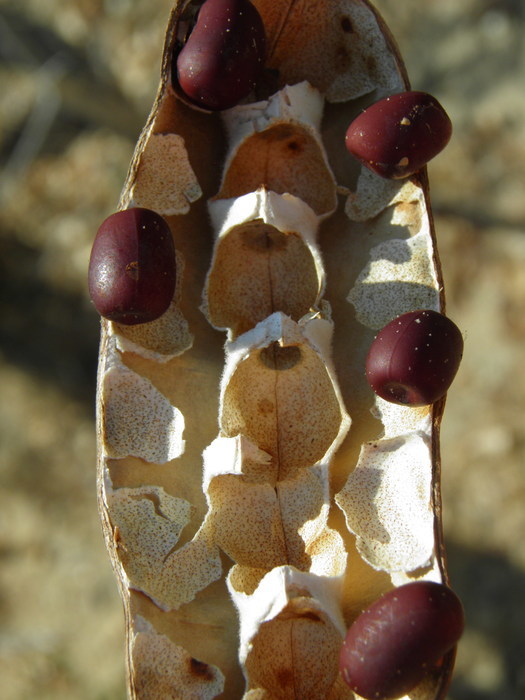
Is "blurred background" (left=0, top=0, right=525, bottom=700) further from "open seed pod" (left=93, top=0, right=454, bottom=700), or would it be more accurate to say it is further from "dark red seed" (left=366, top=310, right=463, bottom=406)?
"dark red seed" (left=366, top=310, right=463, bottom=406)

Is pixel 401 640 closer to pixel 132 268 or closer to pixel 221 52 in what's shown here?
pixel 132 268

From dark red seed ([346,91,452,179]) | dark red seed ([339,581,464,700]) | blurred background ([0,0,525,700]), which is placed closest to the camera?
dark red seed ([339,581,464,700])

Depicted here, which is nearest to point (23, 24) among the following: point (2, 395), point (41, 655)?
point (2, 395)

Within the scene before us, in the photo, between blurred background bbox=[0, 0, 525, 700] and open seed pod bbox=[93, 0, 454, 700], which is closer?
open seed pod bbox=[93, 0, 454, 700]

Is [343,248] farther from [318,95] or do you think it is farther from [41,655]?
[41,655]

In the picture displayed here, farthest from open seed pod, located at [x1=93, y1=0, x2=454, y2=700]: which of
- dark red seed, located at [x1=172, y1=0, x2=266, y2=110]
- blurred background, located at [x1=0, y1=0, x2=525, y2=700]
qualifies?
blurred background, located at [x1=0, y1=0, x2=525, y2=700]

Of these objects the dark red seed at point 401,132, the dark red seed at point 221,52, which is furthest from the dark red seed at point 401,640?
the dark red seed at point 221,52
